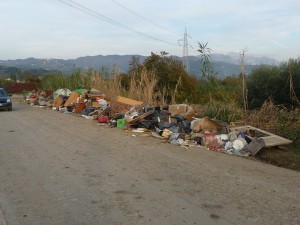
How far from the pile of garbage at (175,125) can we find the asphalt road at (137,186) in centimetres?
70

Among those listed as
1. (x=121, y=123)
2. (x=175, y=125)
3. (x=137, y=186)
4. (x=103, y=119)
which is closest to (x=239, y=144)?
(x=175, y=125)

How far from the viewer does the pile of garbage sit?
9.69 m

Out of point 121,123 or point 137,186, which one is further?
point 121,123

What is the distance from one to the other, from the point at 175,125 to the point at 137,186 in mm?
6060

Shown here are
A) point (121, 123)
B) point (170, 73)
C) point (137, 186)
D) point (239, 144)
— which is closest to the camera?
point (137, 186)

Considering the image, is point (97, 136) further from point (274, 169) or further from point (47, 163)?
point (274, 169)

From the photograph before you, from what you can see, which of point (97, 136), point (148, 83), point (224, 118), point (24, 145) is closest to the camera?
point (24, 145)

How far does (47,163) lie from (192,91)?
16.6m

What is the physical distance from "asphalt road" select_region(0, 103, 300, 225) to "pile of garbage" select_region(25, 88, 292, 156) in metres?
0.70

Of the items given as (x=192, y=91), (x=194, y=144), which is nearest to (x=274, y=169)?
(x=194, y=144)

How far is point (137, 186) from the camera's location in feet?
20.7

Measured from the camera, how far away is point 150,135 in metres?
12.0

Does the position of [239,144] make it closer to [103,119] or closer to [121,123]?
[121,123]

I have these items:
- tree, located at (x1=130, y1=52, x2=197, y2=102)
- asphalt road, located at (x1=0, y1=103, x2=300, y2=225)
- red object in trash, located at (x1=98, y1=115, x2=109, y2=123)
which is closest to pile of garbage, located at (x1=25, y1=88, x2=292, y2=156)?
red object in trash, located at (x1=98, y1=115, x2=109, y2=123)
